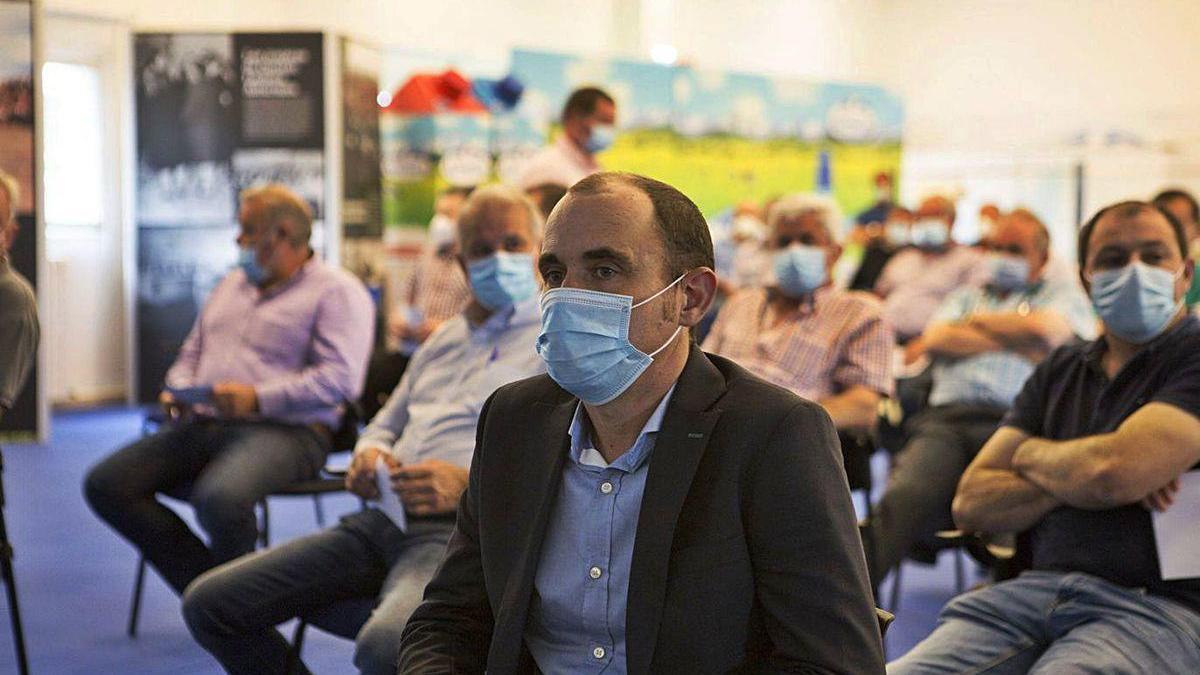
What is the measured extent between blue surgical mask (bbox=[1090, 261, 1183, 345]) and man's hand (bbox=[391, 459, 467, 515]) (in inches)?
54.5

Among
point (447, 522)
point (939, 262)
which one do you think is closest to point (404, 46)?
point (939, 262)

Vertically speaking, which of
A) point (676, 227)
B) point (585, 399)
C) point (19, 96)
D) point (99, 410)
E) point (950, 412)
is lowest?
point (99, 410)

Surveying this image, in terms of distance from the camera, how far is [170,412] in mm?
4250

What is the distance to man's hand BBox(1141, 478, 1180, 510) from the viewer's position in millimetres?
2379

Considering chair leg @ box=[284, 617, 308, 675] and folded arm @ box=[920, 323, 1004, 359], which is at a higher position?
folded arm @ box=[920, 323, 1004, 359]

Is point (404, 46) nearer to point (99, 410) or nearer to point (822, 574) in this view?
point (99, 410)

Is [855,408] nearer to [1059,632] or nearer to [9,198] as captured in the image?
[1059,632]

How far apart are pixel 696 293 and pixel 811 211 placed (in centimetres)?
257

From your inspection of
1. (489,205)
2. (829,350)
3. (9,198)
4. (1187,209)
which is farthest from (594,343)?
(1187,209)

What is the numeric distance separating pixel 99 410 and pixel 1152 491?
887cm

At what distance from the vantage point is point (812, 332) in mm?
4023

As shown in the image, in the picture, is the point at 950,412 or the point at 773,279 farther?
the point at 950,412

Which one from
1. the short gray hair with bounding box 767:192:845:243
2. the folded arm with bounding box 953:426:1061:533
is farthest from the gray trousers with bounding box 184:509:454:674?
the short gray hair with bounding box 767:192:845:243

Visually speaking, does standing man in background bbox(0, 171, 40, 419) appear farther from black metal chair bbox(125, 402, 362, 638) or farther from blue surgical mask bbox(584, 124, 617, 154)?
blue surgical mask bbox(584, 124, 617, 154)
